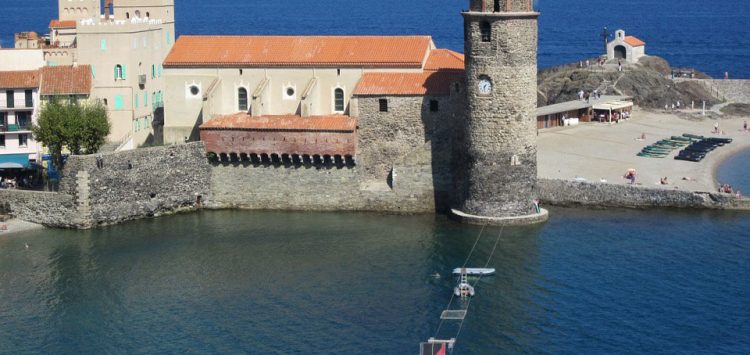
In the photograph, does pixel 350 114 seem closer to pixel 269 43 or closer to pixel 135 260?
pixel 269 43

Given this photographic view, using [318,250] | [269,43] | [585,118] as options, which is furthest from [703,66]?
[318,250]

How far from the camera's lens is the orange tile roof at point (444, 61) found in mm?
66188

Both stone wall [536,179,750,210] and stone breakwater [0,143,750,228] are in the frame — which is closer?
stone breakwater [0,143,750,228]

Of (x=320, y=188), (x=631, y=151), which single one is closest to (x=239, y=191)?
(x=320, y=188)

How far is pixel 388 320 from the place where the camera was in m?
50.1

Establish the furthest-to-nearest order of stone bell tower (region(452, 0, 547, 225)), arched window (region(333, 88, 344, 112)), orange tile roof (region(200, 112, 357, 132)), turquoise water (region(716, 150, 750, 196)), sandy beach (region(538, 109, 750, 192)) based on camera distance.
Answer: turquoise water (region(716, 150, 750, 196)) → sandy beach (region(538, 109, 750, 192)) → arched window (region(333, 88, 344, 112)) → orange tile roof (region(200, 112, 357, 132)) → stone bell tower (region(452, 0, 547, 225))

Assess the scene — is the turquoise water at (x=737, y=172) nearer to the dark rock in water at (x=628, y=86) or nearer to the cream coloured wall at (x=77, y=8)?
the dark rock in water at (x=628, y=86)

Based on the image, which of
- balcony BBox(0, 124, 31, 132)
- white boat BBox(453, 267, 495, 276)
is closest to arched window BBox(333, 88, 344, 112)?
white boat BBox(453, 267, 495, 276)

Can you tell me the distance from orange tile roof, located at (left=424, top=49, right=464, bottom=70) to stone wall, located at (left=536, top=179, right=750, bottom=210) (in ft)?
23.7

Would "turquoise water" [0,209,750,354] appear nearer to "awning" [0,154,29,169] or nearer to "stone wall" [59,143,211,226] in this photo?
"stone wall" [59,143,211,226]

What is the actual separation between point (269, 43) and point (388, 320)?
23.9m

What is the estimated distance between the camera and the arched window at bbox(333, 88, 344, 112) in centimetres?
6775

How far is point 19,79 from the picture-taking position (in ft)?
227

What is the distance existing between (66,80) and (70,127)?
4.98m
